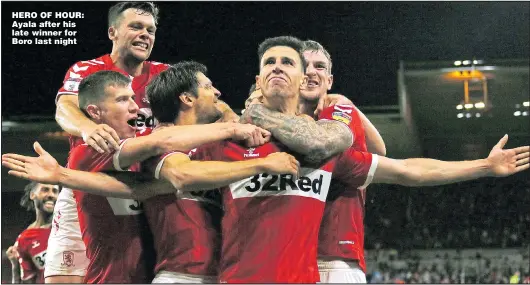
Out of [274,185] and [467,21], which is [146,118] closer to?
[274,185]

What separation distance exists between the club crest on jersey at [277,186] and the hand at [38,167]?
0.96 m

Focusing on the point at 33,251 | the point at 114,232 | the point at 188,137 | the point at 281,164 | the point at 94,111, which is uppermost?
the point at 94,111

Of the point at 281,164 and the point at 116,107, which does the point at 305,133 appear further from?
the point at 116,107

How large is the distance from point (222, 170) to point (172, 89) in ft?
2.45

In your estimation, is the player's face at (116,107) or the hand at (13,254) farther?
the hand at (13,254)

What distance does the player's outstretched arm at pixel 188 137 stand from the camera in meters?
3.79

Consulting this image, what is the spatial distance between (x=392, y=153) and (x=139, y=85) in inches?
521

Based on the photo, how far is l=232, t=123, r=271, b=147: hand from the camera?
3814 millimetres

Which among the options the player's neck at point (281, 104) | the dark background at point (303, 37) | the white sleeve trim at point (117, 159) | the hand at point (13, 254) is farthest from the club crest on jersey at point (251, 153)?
the dark background at point (303, 37)

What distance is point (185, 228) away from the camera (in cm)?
396

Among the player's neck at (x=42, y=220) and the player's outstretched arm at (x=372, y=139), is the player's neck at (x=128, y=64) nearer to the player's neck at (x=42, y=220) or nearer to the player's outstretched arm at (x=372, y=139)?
the player's outstretched arm at (x=372, y=139)

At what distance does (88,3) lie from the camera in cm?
1297

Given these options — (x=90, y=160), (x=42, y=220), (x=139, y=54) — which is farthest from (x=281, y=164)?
(x=42, y=220)

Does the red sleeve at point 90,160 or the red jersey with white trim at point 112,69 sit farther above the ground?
the red jersey with white trim at point 112,69
